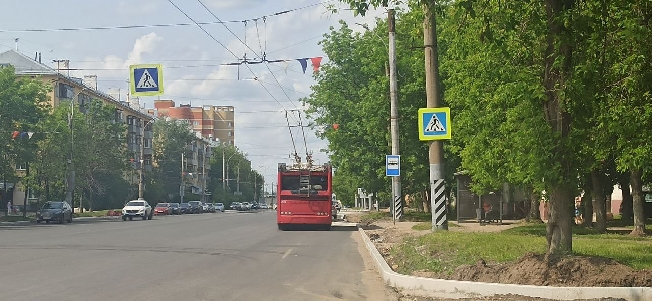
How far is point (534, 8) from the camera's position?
42.2 ft

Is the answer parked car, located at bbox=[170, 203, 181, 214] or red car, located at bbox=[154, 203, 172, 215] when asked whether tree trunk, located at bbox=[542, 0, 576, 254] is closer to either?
red car, located at bbox=[154, 203, 172, 215]

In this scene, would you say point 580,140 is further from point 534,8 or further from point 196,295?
point 196,295

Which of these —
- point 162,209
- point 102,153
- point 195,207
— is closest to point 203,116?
point 195,207

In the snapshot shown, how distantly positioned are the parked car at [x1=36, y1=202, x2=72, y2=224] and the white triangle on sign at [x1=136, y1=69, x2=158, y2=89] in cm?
2643

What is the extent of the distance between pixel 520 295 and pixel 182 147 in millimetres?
123052

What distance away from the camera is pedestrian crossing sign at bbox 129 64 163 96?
28703 mm

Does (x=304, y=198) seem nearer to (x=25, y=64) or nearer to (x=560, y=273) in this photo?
(x=560, y=273)

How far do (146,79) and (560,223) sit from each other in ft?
63.6

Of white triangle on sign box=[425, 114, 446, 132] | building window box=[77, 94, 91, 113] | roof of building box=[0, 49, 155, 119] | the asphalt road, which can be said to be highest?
roof of building box=[0, 49, 155, 119]

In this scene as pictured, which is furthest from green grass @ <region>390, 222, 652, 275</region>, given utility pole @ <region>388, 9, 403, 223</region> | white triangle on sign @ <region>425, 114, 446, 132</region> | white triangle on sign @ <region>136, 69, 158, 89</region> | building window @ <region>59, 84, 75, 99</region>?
building window @ <region>59, 84, 75, 99</region>

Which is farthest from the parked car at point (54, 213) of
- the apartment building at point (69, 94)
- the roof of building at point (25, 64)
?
the roof of building at point (25, 64)

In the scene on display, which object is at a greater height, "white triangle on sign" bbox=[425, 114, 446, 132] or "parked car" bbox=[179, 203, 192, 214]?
"white triangle on sign" bbox=[425, 114, 446, 132]

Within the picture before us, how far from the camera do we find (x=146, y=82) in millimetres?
28797

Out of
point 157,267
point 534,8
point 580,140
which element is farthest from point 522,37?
point 157,267
